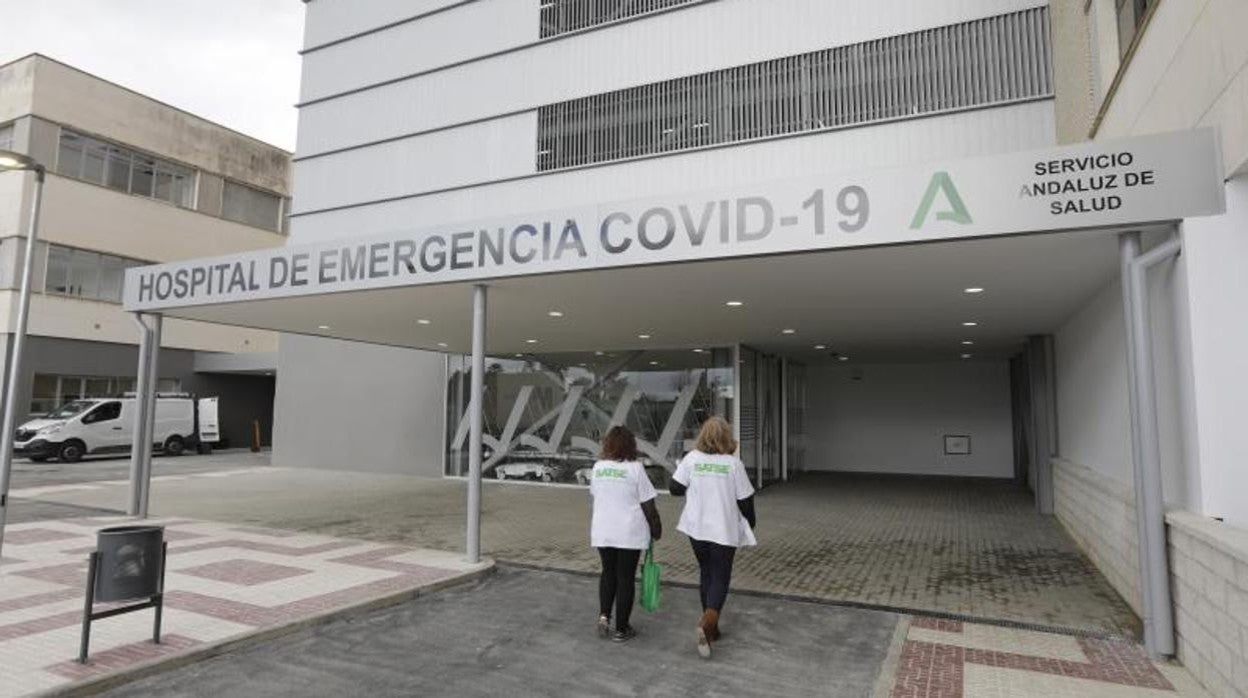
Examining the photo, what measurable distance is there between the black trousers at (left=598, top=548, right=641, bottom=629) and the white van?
1895 centimetres

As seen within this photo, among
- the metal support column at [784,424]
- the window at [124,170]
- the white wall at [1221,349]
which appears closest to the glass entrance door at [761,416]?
the metal support column at [784,424]

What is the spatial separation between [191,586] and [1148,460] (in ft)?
26.2

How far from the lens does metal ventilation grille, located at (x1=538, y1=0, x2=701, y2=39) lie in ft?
54.5

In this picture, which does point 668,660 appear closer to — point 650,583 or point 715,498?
point 650,583

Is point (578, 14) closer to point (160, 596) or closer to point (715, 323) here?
point (715, 323)

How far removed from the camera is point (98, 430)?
2262 centimetres

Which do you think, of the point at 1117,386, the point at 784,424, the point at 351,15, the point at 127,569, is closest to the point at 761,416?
the point at 784,424

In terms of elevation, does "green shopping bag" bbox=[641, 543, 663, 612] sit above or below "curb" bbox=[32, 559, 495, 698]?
above

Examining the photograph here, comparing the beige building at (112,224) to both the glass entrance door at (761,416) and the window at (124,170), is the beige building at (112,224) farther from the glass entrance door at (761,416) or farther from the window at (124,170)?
the glass entrance door at (761,416)

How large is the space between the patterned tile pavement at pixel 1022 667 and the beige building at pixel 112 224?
2638 centimetres

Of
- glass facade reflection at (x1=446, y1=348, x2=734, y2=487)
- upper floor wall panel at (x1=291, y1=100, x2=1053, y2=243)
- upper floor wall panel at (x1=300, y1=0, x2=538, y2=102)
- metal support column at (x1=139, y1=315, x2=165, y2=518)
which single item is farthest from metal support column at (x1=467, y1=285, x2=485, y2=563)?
upper floor wall panel at (x1=300, y1=0, x2=538, y2=102)

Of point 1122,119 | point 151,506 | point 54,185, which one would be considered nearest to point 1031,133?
point 1122,119

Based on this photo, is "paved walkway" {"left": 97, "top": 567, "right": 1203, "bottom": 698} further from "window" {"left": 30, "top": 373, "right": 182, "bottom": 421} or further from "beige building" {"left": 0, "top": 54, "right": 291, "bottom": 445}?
"beige building" {"left": 0, "top": 54, "right": 291, "bottom": 445}

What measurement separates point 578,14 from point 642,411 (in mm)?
9544
